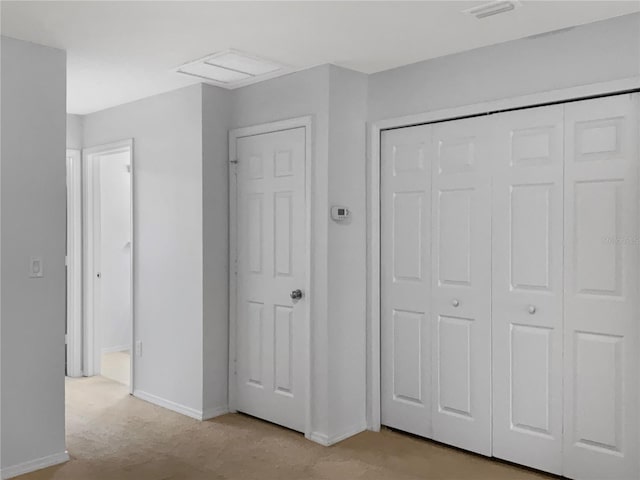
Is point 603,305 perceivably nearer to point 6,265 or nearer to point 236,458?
point 236,458

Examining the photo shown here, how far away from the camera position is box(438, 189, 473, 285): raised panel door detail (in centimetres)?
342

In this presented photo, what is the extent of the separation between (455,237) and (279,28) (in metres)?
1.51

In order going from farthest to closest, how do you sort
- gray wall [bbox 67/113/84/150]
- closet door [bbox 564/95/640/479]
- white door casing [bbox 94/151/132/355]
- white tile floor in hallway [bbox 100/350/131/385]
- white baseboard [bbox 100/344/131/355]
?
white baseboard [bbox 100/344/131/355], white door casing [bbox 94/151/132/355], white tile floor in hallway [bbox 100/350/131/385], gray wall [bbox 67/113/84/150], closet door [bbox 564/95/640/479]

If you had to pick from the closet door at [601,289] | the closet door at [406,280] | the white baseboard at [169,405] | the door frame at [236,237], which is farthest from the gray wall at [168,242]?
the closet door at [601,289]

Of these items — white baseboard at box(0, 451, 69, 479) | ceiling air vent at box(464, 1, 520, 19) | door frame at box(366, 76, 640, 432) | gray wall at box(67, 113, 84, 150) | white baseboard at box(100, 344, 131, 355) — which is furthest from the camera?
white baseboard at box(100, 344, 131, 355)

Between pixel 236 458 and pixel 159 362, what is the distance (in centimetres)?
126

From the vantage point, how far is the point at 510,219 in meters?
3.23

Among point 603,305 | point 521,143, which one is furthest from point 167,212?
point 603,305

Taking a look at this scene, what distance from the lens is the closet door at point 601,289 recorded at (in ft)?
9.33

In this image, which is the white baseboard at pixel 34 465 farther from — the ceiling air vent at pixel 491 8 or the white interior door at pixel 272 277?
the ceiling air vent at pixel 491 8

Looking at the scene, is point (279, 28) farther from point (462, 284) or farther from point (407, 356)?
point (407, 356)

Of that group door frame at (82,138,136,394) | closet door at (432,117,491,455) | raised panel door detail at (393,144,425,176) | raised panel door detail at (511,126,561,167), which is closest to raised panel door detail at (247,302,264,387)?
closet door at (432,117,491,455)

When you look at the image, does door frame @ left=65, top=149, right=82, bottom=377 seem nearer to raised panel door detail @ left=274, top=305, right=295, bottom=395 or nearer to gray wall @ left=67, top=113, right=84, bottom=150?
gray wall @ left=67, top=113, right=84, bottom=150

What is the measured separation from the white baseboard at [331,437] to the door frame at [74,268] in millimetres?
2503
